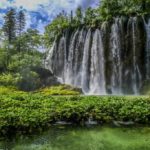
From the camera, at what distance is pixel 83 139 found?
10852 mm

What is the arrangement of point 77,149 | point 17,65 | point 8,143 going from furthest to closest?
point 17,65, point 8,143, point 77,149

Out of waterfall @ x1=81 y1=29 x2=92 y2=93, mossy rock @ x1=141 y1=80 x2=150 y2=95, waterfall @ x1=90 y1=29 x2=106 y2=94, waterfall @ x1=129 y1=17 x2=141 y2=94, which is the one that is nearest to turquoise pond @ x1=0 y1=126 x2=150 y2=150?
mossy rock @ x1=141 y1=80 x2=150 y2=95

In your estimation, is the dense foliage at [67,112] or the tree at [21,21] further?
the tree at [21,21]

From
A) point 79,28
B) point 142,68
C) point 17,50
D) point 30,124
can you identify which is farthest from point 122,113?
point 17,50

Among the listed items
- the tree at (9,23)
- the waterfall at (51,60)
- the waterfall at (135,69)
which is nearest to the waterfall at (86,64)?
the waterfall at (135,69)

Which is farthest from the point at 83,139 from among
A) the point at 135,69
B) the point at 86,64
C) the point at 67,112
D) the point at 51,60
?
the point at 51,60

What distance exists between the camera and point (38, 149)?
9.65m

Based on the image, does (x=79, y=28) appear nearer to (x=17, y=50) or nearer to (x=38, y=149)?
(x=17, y=50)

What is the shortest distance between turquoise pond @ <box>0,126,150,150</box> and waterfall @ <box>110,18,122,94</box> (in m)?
20.3

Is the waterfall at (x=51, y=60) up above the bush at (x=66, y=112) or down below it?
above

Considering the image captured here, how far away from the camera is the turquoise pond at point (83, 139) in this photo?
32.5 feet

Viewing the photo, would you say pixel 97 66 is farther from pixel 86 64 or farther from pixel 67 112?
pixel 67 112

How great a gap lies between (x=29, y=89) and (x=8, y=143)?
22.2 metres

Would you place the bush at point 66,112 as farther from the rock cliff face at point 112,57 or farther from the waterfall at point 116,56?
the waterfall at point 116,56
